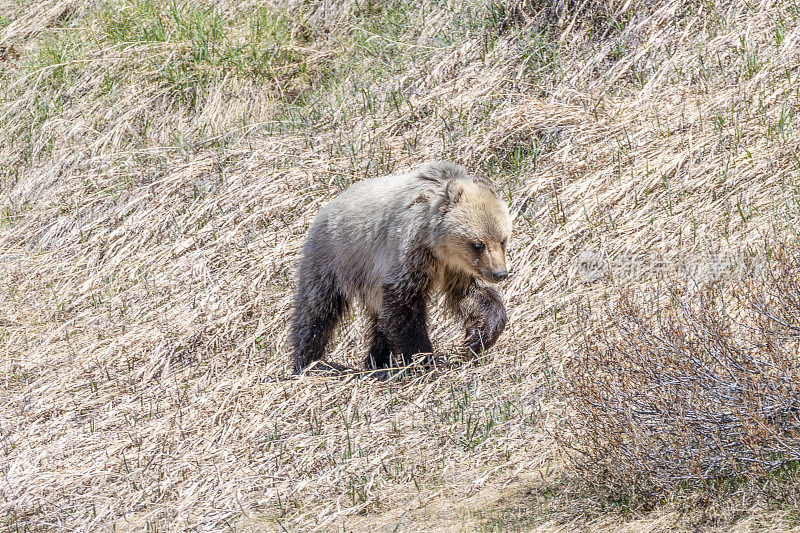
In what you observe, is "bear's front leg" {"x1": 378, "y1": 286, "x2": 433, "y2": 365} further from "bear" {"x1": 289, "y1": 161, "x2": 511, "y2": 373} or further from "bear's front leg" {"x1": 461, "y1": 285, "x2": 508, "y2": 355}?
"bear's front leg" {"x1": 461, "y1": 285, "x2": 508, "y2": 355}

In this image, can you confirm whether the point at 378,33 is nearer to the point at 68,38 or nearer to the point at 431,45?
the point at 431,45

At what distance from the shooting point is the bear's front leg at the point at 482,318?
20.2ft

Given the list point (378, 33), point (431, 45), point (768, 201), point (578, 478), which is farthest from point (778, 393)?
point (378, 33)

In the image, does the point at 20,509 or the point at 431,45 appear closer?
the point at 20,509

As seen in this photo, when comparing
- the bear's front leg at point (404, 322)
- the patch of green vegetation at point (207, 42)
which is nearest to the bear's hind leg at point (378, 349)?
the bear's front leg at point (404, 322)

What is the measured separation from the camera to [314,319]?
22.1ft

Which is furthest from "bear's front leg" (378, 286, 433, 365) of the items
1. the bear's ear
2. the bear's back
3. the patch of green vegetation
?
the patch of green vegetation

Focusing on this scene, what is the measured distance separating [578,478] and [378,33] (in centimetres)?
728

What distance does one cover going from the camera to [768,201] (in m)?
6.72

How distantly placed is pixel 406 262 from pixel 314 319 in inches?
37.4

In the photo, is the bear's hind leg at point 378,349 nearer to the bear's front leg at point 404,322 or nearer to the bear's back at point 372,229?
the bear's back at point 372,229

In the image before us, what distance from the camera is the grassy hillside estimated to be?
16.1 ft

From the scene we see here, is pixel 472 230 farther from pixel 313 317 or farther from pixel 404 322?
pixel 313 317

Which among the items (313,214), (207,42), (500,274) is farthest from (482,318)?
(207,42)
